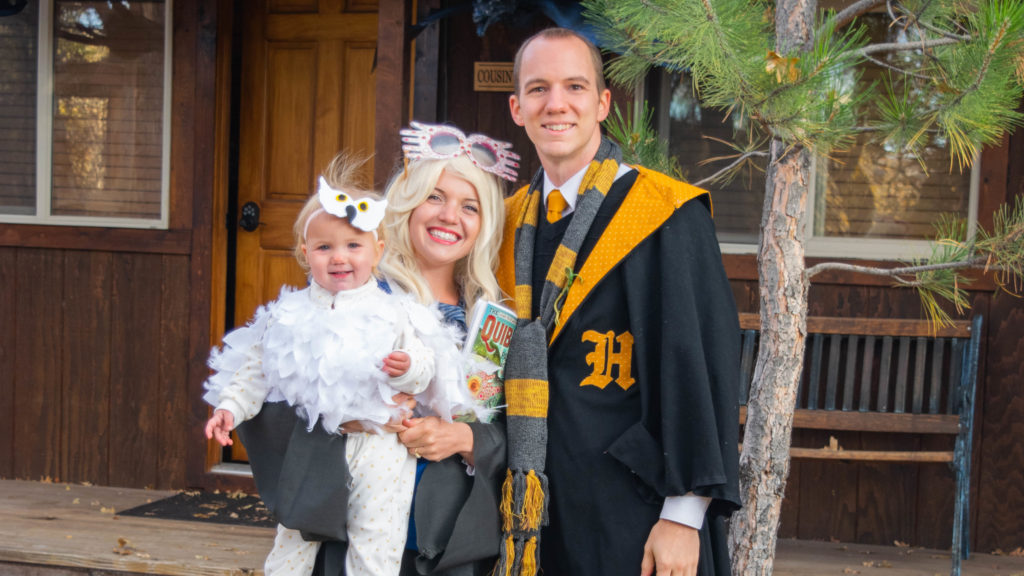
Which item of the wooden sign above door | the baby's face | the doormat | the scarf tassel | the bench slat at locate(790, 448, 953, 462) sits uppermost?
the wooden sign above door

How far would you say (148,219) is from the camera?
5.10 meters

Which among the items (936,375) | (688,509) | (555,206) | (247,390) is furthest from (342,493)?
(936,375)

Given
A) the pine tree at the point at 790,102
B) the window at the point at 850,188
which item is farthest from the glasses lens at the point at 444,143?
the window at the point at 850,188

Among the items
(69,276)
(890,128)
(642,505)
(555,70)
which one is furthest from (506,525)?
(69,276)

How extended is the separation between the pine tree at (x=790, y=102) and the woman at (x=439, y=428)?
601 mm

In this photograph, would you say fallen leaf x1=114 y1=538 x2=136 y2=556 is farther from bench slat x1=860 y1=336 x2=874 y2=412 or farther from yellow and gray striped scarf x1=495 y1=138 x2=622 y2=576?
bench slat x1=860 y1=336 x2=874 y2=412

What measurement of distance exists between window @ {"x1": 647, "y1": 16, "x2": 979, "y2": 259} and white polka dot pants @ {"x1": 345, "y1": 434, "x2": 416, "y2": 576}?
2900 millimetres

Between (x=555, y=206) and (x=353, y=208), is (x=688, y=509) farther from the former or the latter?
(x=353, y=208)

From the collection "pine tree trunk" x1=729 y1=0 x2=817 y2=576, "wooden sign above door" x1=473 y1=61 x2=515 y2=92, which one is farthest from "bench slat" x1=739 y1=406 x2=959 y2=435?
"wooden sign above door" x1=473 y1=61 x2=515 y2=92

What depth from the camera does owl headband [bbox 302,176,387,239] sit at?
2.03m

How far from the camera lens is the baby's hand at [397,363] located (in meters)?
1.92

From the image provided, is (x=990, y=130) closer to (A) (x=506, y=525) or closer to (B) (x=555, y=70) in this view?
(B) (x=555, y=70)

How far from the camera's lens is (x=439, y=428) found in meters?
2.04

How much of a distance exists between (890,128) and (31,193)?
4.47m
